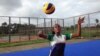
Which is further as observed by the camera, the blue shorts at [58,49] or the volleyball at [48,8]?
the volleyball at [48,8]

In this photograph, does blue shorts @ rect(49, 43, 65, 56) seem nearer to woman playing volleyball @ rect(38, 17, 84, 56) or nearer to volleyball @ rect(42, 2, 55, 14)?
woman playing volleyball @ rect(38, 17, 84, 56)

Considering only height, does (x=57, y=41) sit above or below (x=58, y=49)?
above

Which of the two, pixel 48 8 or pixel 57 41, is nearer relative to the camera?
pixel 57 41

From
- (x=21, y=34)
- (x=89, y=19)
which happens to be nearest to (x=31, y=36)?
(x=21, y=34)

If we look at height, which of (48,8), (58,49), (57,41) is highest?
(48,8)

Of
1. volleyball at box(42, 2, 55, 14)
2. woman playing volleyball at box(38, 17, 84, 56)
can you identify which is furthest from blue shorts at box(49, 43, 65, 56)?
volleyball at box(42, 2, 55, 14)

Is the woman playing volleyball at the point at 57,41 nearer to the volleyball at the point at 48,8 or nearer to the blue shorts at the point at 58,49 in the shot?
the blue shorts at the point at 58,49

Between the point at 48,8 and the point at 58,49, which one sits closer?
the point at 58,49

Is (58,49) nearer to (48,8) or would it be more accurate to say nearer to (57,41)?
(57,41)

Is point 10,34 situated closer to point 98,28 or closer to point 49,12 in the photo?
point 98,28

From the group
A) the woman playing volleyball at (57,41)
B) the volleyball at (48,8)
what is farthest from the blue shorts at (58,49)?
the volleyball at (48,8)

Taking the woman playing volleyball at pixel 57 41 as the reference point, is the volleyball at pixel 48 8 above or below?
above

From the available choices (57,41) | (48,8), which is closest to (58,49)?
(57,41)

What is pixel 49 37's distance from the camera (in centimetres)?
611
